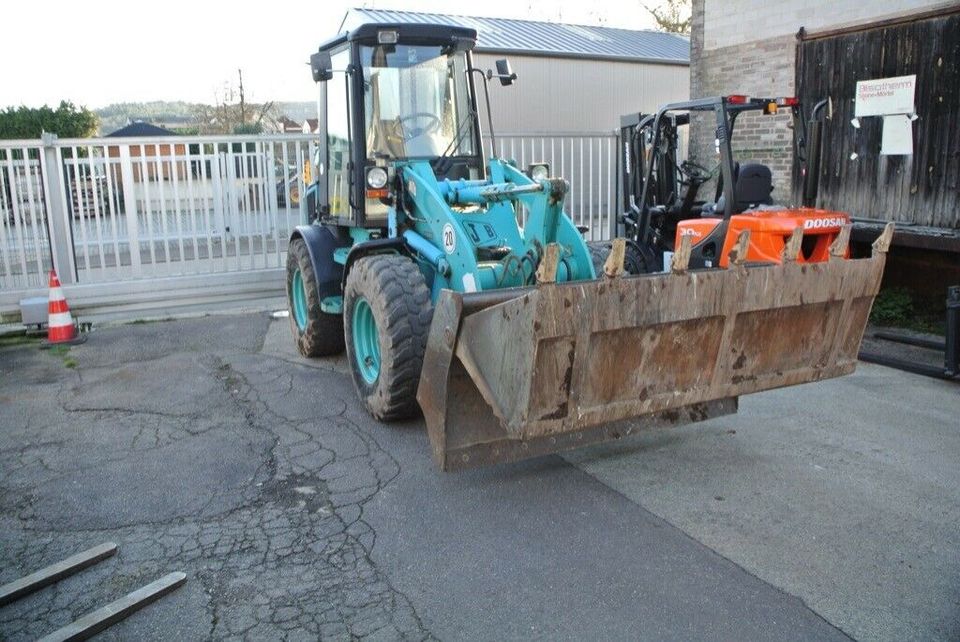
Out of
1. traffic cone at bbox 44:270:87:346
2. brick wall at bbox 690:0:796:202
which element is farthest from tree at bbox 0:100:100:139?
brick wall at bbox 690:0:796:202

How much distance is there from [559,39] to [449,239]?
21.0m

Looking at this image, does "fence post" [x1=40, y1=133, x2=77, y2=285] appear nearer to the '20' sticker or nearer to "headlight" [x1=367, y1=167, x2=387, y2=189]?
"headlight" [x1=367, y1=167, x2=387, y2=189]

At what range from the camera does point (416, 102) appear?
6.55 meters

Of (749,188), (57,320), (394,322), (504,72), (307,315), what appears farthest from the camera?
(57,320)

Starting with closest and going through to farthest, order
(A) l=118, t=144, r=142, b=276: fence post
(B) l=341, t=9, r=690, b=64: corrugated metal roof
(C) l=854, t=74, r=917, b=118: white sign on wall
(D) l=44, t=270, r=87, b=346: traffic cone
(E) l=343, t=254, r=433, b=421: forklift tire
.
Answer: (E) l=343, t=254, r=433, b=421: forklift tire
(D) l=44, t=270, r=87, b=346: traffic cone
(C) l=854, t=74, r=917, b=118: white sign on wall
(A) l=118, t=144, r=142, b=276: fence post
(B) l=341, t=9, r=690, b=64: corrugated metal roof

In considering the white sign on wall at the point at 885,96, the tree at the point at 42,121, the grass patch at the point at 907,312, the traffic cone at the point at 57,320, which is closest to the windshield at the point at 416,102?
the traffic cone at the point at 57,320

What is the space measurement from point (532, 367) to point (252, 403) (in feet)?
10.8

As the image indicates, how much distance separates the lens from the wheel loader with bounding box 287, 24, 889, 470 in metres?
4.02

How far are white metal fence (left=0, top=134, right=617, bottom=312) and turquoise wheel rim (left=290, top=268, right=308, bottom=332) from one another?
2.12m

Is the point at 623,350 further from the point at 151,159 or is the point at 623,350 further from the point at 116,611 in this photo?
the point at 151,159

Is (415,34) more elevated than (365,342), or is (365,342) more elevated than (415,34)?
(415,34)

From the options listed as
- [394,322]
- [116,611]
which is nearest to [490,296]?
[394,322]

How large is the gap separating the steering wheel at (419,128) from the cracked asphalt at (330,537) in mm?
2152

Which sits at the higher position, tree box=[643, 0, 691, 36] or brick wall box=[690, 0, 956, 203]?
tree box=[643, 0, 691, 36]
